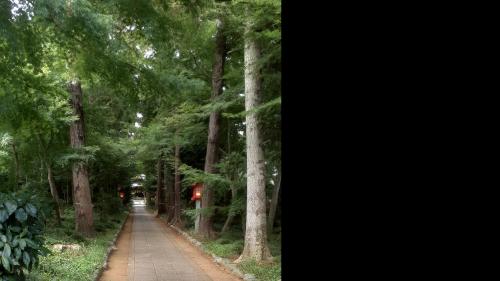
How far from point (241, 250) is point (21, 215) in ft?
31.0

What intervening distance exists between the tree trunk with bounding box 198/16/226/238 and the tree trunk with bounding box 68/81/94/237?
4.38 metres

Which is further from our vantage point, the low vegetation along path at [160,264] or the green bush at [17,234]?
the low vegetation along path at [160,264]

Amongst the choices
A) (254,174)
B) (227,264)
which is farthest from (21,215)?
(227,264)

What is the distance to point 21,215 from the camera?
7.08m

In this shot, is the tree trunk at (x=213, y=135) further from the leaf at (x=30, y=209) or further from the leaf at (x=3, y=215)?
the leaf at (x=3, y=215)

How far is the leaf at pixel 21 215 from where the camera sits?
7047 mm

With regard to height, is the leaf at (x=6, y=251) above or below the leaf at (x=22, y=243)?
below

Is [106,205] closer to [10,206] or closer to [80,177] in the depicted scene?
[80,177]

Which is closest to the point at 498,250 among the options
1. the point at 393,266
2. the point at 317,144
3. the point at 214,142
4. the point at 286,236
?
the point at 393,266

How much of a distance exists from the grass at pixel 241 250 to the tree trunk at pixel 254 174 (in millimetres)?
459

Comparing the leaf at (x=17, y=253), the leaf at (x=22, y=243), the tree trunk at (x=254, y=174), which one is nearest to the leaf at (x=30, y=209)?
the leaf at (x=22, y=243)

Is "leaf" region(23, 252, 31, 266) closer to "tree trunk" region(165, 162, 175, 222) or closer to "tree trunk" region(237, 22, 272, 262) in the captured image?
"tree trunk" region(237, 22, 272, 262)

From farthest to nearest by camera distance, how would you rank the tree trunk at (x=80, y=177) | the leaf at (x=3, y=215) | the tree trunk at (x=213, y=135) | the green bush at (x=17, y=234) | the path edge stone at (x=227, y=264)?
the tree trunk at (x=213, y=135) < the tree trunk at (x=80, y=177) < the path edge stone at (x=227, y=264) < the leaf at (x=3, y=215) < the green bush at (x=17, y=234)

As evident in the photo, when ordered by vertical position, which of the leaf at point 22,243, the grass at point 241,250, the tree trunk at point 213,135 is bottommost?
the grass at point 241,250
